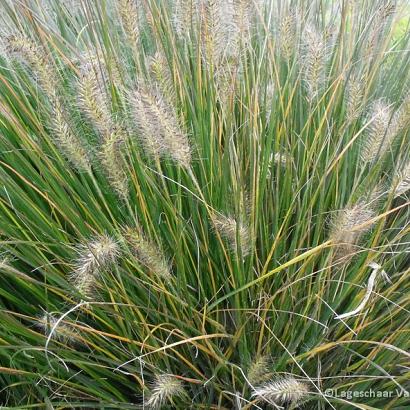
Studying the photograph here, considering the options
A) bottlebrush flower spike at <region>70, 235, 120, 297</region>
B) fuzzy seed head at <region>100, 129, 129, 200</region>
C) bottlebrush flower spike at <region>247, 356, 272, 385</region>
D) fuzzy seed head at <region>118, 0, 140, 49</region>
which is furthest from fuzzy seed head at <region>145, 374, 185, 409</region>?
fuzzy seed head at <region>118, 0, 140, 49</region>

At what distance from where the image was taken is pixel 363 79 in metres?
2.14

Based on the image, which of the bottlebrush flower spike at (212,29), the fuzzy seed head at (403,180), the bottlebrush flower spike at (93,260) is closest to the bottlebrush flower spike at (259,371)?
the bottlebrush flower spike at (93,260)

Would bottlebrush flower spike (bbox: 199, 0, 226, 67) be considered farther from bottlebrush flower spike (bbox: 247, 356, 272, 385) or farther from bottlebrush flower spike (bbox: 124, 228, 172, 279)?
bottlebrush flower spike (bbox: 247, 356, 272, 385)

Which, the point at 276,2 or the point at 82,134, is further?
the point at 276,2

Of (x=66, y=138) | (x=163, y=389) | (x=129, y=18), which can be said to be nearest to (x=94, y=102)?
(x=66, y=138)

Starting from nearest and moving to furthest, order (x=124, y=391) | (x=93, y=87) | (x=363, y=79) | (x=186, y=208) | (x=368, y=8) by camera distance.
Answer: (x=93, y=87)
(x=124, y=391)
(x=186, y=208)
(x=363, y=79)
(x=368, y=8)

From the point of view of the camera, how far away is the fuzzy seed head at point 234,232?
159 cm

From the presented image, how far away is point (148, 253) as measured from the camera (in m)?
1.54

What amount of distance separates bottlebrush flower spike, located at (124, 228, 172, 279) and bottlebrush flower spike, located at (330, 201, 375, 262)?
0.45m

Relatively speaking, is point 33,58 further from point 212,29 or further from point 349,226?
point 349,226

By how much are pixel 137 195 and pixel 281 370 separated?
0.65 metres

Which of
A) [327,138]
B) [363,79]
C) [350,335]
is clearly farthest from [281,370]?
[363,79]

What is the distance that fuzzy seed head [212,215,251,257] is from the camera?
5.23ft

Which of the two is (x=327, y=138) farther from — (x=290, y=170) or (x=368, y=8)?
(x=368, y=8)
